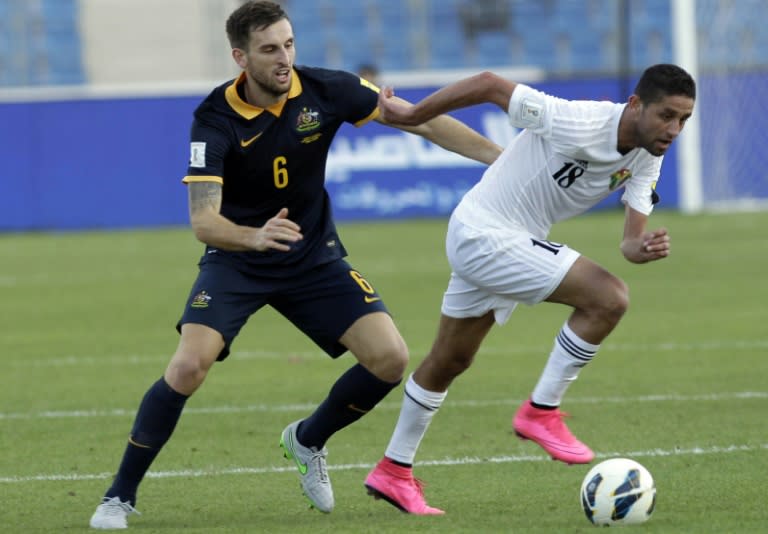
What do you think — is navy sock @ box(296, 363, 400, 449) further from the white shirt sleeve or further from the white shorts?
the white shirt sleeve

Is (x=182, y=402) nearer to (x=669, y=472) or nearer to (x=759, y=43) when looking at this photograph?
(x=669, y=472)

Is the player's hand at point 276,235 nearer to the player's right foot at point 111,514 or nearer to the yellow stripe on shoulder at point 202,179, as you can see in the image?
the yellow stripe on shoulder at point 202,179

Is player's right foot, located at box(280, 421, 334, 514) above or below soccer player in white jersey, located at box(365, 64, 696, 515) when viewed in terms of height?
below

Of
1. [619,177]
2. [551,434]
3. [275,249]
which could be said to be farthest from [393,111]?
[551,434]

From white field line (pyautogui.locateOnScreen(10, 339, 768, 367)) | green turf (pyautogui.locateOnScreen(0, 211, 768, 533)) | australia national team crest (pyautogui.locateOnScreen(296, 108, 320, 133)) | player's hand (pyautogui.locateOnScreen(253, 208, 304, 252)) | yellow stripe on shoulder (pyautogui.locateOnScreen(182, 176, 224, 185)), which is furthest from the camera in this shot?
white field line (pyautogui.locateOnScreen(10, 339, 768, 367))

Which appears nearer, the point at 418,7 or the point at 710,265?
the point at 710,265

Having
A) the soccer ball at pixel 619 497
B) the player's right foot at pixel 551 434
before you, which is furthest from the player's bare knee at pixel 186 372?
the soccer ball at pixel 619 497

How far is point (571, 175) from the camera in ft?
20.1

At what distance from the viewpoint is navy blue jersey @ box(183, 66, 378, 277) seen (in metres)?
6.12

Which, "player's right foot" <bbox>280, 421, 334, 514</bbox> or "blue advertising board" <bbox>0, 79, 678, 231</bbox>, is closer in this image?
"player's right foot" <bbox>280, 421, 334, 514</bbox>

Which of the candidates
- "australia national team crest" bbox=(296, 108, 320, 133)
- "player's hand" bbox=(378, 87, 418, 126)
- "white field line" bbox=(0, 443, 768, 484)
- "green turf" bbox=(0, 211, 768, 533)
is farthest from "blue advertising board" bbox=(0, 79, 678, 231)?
"player's hand" bbox=(378, 87, 418, 126)

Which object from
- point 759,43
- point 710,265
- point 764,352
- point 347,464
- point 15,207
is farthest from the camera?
point 759,43

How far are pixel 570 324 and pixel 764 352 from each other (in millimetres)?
4673

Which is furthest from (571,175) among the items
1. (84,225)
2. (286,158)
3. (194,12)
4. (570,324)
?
(194,12)
